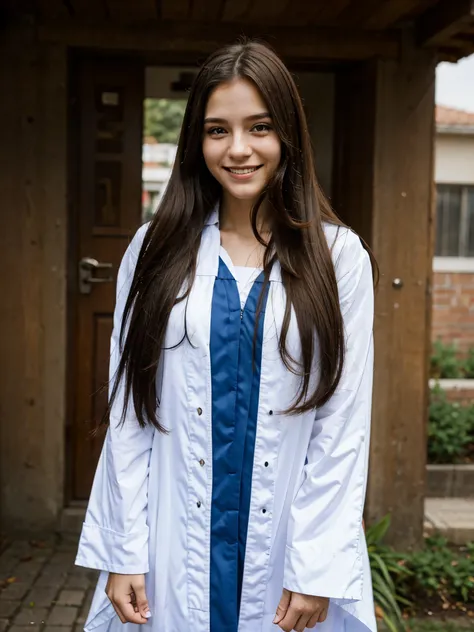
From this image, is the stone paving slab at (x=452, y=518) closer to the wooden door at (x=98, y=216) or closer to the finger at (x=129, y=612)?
the wooden door at (x=98, y=216)

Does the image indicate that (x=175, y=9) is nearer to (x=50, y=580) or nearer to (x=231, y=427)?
(x=231, y=427)

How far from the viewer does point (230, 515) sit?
1.79 m

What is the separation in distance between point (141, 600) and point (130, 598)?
3 centimetres

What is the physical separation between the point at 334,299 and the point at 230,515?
1.76 feet

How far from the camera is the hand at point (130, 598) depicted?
1792 mm

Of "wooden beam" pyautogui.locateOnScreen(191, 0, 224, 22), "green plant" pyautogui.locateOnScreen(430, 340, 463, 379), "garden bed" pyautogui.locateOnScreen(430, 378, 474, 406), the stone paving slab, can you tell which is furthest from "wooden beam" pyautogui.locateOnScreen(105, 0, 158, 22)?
"green plant" pyautogui.locateOnScreen(430, 340, 463, 379)

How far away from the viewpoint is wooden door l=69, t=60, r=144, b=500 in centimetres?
441

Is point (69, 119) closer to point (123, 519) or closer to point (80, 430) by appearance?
point (80, 430)

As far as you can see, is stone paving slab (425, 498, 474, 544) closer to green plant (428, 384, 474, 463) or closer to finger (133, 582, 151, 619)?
green plant (428, 384, 474, 463)

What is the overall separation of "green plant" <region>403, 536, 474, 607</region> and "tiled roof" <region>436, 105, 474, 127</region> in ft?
22.9

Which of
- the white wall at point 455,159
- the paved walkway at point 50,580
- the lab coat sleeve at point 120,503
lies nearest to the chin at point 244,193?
the lab coat sleeve at point 120,503

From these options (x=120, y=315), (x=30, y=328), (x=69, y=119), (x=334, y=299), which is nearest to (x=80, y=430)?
(x=30, y=328)

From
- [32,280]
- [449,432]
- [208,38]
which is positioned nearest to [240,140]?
[208,38]

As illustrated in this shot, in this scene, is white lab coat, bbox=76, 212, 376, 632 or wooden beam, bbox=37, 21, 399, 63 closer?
white lab coat, bbox=76, 212, 376, 632
